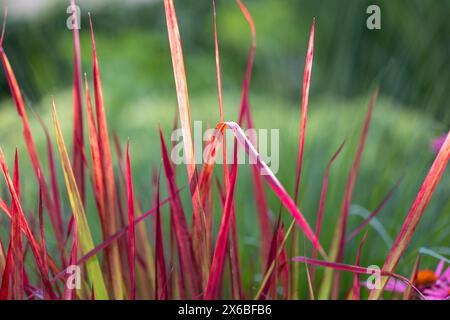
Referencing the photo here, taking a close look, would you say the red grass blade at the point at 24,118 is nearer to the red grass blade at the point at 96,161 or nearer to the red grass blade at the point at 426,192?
the red grass blade at the point at 96,161

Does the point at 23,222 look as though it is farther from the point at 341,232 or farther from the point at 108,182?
the point at 341,232

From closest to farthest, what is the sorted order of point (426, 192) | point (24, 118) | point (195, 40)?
point (426, 192) → point (24, 118) → point (195, 40)

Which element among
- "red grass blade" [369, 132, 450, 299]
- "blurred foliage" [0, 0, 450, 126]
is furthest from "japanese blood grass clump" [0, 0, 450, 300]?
"blurred foliage" [0, 0, 450, 126]

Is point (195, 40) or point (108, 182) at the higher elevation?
A: point (195, 40)

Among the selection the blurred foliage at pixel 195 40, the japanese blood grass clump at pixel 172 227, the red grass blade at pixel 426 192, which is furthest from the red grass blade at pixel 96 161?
the blurred foliage at pixel 195 40

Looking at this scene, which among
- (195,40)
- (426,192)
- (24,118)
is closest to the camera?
(426,192)

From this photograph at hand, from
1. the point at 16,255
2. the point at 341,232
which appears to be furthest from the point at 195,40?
the point at 16,255

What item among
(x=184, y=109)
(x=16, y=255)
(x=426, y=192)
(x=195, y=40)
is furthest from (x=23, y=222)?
(x=195, y=40)

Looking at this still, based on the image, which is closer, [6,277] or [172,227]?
[6,277]

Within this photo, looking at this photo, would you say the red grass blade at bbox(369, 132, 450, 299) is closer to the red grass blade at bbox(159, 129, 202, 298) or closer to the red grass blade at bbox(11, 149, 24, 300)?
the red grass blade at bbox(159, 129, 202, 298)

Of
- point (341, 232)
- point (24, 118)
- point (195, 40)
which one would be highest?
point (195, 40)

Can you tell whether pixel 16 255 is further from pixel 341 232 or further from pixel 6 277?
pixel 341 232

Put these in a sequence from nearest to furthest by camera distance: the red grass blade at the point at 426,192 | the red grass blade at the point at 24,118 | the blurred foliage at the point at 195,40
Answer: the red grass blade at the point at 426,192 < the red grass blade at the point at 24,118 < the blurred foliage at the point at 195,40

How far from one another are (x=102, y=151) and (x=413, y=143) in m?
0.51
